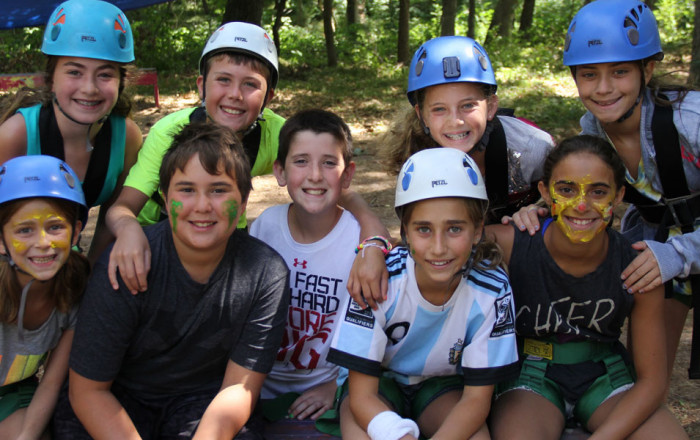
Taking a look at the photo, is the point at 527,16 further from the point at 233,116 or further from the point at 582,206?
the point at 582,206

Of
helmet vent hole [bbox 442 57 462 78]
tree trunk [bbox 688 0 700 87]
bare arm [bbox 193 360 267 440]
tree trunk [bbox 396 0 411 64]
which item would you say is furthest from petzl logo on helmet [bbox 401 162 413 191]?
→ tree trunk [bbox 396 0 411 64]

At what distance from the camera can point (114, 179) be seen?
3.70 meters

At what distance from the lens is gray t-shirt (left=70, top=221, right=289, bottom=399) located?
2.73 m

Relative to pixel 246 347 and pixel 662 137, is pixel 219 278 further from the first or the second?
pixel 662 137

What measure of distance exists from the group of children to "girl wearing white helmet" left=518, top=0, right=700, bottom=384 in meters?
0.01

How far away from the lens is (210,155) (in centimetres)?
283

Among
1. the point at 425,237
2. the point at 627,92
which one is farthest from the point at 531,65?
the point at 425,237

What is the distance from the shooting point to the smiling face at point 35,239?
9.18 ft

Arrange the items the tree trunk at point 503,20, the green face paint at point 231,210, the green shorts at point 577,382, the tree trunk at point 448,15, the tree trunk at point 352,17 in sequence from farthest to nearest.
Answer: the tree trunk at point 352,17
the tree trunk at point 503,20
the tree trunk at point 448,15
the green shorts at point 577,382
the green face paint at point 231,210

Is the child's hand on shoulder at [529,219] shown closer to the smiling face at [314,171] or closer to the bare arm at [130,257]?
the smiling face at [314,171]

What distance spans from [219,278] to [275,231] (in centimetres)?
66

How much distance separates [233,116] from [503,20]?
15008mm

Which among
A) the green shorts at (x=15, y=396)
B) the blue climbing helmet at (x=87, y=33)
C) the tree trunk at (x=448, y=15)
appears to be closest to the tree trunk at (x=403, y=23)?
the tree trunk at (x=448, y=15)

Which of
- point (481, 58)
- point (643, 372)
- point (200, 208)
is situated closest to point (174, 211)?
point (200, 208)
